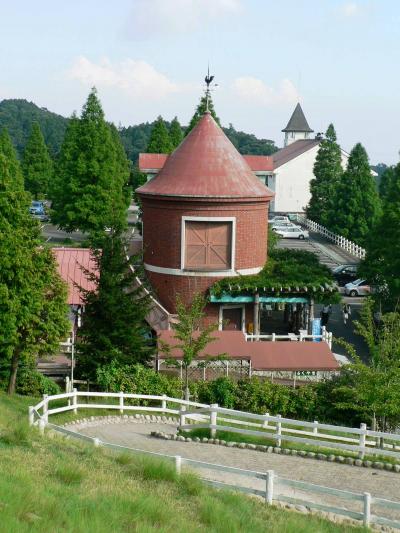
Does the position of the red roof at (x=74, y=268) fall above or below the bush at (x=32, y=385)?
above

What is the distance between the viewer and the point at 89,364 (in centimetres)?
2431

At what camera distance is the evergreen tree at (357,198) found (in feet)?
193

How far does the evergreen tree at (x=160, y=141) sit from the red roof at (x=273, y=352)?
4521cm

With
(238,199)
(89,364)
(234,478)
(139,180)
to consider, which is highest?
(139,180)

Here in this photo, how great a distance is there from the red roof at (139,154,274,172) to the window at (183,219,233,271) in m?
13.6

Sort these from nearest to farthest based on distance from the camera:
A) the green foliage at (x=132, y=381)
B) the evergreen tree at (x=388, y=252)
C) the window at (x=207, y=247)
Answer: the green foliage at (x=132, y=381) → the window at (x=207, y=247) → the evergreen tree at (x=388, y=252)

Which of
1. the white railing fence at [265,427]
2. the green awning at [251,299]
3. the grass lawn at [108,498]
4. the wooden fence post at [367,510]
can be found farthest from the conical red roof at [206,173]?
the wooden fence post at [367,510]

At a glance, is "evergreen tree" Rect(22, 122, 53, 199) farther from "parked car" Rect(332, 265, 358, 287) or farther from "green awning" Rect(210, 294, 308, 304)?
"green awning" Rect(210, 294, 308, 304)

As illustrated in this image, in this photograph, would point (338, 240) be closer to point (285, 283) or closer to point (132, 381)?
point (285, 283)

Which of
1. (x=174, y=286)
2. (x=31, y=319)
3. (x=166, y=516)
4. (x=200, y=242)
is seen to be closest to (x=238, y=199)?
(x=200, y=242)

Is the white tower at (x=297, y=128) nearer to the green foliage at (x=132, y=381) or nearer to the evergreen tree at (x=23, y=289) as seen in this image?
the evergreen tree at (x=23, y=289)

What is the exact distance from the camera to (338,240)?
62.3m

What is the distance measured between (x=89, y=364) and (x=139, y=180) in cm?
5031

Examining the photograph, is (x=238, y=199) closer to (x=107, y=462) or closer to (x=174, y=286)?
(x=174, y=286)
